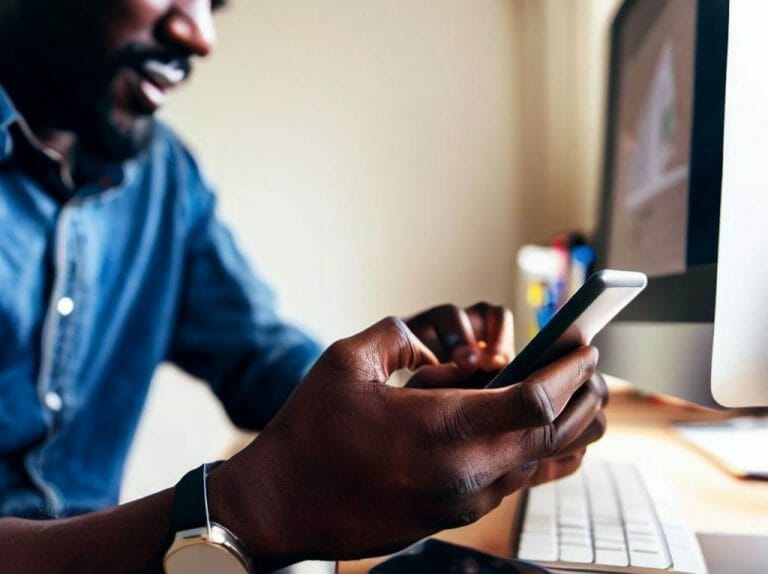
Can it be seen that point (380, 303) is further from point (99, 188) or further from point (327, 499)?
point (327, 499)

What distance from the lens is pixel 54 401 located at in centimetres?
70

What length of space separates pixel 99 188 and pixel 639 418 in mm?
726

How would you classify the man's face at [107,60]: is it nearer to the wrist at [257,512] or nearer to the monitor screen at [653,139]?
the monitor screen at [653,139]

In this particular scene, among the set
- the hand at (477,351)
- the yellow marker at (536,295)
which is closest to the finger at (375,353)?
the hand at (477,351)

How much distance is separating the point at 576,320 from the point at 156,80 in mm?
661

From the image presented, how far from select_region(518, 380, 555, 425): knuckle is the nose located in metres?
0.68

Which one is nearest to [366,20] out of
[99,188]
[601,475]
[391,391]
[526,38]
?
[526,38]

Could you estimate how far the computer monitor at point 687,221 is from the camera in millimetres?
353

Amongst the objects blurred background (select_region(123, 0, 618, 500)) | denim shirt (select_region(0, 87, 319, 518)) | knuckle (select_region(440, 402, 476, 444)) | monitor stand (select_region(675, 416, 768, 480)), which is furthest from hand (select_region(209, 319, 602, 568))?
blurred background (select_region(123, 0, 618, 500))

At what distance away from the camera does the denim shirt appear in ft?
2.25

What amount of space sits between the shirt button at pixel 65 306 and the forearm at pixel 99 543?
41 centimetres

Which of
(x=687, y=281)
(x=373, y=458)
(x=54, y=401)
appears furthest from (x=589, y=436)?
(x=54, y=401)

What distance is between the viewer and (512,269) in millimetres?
1226

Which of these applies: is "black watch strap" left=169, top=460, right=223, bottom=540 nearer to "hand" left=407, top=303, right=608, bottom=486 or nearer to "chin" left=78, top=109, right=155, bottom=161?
"hand" left=407, top=303, right=608, bottom=486
